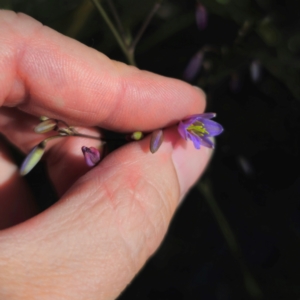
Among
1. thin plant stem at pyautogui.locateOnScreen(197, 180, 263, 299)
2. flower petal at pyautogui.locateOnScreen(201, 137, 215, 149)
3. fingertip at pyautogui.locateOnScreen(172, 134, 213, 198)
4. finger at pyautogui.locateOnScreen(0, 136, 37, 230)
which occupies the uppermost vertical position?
flower petal at pyautogui.locateOnScreen(201, 137, 215, 149)

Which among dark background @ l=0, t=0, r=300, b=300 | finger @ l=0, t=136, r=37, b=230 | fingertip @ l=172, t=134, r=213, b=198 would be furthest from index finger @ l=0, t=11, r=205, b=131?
dark background @ l=0, t=0, r=300, b=300

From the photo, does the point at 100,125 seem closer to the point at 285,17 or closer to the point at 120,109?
the point at 120,109

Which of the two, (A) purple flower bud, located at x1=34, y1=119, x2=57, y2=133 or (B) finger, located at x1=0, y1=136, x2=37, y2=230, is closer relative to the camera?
(A) purple flower bud, located at x1=34, y1=119, x2=57, y2=133

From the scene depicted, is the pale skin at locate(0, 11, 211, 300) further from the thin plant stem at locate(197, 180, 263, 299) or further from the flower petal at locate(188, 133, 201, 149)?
the thin plant stem at locate(197, 180, 263, 299)

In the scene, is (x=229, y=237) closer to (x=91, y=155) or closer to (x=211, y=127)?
(x=211, y=127)

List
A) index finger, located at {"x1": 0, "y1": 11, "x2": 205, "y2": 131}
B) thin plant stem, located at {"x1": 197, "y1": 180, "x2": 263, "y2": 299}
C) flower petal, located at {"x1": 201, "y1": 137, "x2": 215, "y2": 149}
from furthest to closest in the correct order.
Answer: thin plant stem, located at {"x1": 197, "y1": 180, "x2": 263, "y2": 299} < flower petal, located at {"x1": 201, "y1": 137, "x2": 215, "y2": 149} < index finger, located at {"x1": 0, "y1": 11, "x2": 205, "y2": 131}

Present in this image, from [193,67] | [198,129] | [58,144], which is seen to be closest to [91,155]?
[58,144]

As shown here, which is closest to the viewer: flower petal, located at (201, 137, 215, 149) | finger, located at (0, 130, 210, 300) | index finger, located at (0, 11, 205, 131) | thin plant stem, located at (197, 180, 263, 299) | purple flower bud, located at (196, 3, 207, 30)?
finger, located at (0, 130, 210, 300)
